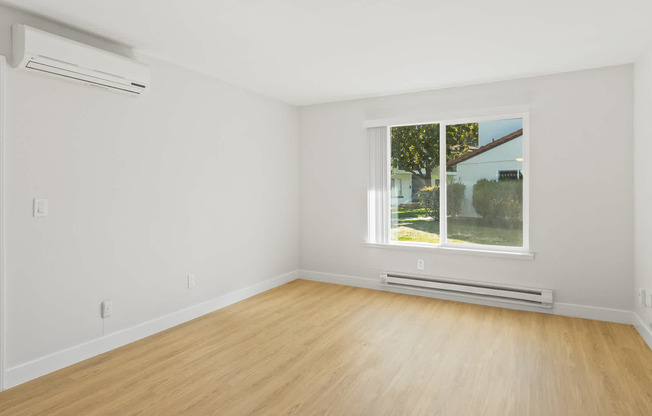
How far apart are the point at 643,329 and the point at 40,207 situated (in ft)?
16.0

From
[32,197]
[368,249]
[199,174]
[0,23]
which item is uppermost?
[0,23]

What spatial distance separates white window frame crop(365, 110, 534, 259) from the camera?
4027 mm

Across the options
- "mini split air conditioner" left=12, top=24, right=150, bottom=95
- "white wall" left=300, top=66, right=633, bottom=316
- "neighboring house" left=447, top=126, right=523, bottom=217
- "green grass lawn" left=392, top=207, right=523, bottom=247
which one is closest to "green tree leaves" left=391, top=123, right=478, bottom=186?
"neighboring house" left=447, top=126, right=523, bottom=217

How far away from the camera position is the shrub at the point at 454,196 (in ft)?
14.7

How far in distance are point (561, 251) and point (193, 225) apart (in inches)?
149

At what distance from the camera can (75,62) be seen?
2.63 m

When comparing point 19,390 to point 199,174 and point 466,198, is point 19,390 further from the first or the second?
point 466,198

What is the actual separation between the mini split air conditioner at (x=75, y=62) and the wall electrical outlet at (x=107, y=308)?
1713 millimetres

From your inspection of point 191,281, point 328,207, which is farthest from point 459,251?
point 191,281

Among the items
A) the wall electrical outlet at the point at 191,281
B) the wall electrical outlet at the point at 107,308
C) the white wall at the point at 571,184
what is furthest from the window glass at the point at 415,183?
the wall electrical outlet at the point at 107,308

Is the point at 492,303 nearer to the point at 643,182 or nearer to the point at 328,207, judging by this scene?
the point at 643,182

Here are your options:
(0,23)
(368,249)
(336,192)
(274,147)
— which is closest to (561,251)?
(368,249)

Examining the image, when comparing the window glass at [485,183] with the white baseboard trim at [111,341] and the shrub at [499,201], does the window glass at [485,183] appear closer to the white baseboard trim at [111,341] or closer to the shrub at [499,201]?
the shrub at [499,201]

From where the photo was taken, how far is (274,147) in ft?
16.2
